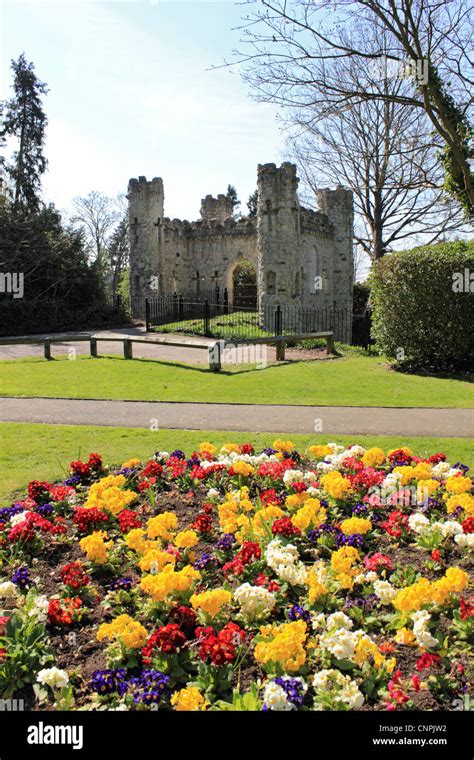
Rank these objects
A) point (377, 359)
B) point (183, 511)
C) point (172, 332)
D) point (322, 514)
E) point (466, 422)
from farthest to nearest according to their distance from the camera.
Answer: point (172, 332) < point (377, 359) < point (466, 422) < point (183, 511) < point (322, 514)

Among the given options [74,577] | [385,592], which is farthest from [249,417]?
[385,592]

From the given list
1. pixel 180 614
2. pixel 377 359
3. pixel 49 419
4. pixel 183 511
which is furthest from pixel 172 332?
pixel 180 614

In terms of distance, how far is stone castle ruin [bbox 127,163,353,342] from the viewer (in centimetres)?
2541

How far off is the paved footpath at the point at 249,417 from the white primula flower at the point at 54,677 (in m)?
5.40

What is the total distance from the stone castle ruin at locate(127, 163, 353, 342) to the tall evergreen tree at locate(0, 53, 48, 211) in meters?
6.30

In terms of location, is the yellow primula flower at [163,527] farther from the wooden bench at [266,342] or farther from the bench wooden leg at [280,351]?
the bench wooden leg at [280,351]

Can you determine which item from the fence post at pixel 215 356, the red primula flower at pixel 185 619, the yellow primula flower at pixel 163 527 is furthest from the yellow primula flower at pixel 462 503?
the fence post at pixel 215 356

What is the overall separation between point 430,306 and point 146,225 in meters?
19.0

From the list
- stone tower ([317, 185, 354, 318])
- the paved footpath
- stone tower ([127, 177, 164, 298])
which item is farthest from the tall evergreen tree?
the paved footpath

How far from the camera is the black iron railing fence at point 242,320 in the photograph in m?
23.8

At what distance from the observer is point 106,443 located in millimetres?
7492

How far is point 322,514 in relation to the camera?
4656 mm
